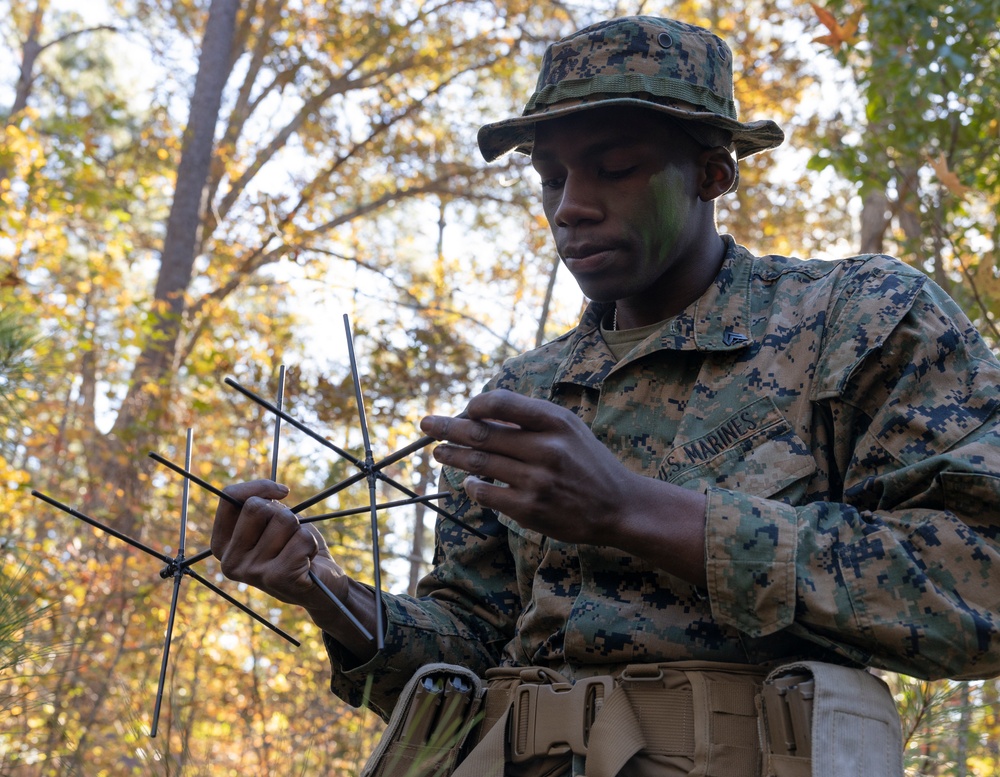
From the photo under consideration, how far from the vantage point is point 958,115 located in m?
5.29

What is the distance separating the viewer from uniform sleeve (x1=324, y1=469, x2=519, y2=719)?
7.34ft

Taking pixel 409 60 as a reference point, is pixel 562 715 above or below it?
below

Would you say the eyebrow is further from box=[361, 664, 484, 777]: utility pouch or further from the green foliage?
the green foliage

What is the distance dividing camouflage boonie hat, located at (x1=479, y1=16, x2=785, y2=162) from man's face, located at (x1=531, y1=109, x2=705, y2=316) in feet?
0.17

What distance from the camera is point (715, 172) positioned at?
7.74ft

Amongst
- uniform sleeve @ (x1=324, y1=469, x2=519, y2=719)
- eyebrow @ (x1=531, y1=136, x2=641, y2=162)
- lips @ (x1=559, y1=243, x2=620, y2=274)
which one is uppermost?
eyebrow @ (x1=531, y1=136, x2=641, y2=162)

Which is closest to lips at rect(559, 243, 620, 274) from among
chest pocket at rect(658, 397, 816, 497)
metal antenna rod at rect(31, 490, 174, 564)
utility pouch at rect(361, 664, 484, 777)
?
chest pocket at rect(658, 397, 816, 497)

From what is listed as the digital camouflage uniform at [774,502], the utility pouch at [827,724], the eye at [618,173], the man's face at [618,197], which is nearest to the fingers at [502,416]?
the digital camouflage uniform at [774,502]

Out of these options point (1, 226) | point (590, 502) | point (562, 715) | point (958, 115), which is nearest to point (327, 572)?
point (562, 715)

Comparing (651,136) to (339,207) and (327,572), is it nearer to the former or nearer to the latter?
(327,572)

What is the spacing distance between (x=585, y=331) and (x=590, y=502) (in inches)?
36.6

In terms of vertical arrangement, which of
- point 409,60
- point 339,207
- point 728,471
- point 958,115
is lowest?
point 728,471

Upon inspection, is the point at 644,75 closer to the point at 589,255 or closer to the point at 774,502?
the point at 589,255

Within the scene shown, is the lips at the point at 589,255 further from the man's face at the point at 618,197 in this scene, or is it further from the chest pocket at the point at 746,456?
the chest pocket at the point at 746,456
